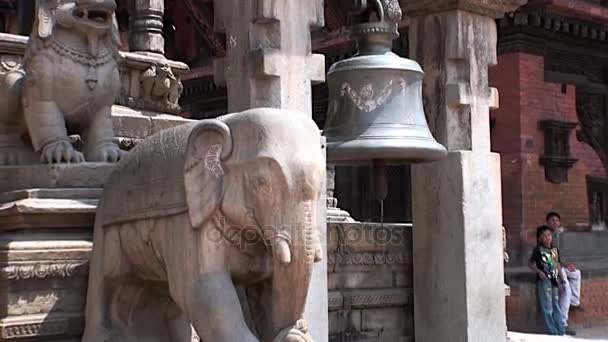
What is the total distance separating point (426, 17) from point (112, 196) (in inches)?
119

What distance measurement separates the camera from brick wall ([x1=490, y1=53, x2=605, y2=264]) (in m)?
11.9

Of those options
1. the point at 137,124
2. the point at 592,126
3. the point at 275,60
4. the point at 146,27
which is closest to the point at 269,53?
the point at 275,60

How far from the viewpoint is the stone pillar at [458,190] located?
5656 millimetres

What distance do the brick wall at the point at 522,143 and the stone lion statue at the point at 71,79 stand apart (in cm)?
813

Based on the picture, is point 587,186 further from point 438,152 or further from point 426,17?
point 438,152

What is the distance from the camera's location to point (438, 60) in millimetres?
5887

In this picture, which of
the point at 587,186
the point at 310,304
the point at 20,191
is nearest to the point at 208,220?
the point at 20,191

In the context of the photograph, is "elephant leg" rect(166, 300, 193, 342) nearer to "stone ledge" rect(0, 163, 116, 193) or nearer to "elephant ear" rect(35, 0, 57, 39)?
"stone ledge" rect(0, 163, 116, 193)

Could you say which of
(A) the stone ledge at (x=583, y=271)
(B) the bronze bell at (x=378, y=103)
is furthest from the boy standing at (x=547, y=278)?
(B) the bronze bell at (x=378, y=103)

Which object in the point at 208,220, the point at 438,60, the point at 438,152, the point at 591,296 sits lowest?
the point at 591,296

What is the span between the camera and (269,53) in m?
4.59

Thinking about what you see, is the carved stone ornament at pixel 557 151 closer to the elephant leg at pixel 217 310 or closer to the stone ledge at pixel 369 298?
the stone ledge at pixel 369 298

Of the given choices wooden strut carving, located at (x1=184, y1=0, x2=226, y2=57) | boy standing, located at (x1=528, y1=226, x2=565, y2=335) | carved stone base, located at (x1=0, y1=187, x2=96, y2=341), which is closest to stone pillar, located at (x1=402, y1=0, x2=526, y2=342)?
carved stone base, located at (x1=0, y1=187, x2=96, y2=341)

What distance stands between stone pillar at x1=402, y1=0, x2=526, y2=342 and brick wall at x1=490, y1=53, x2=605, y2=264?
6171mm
